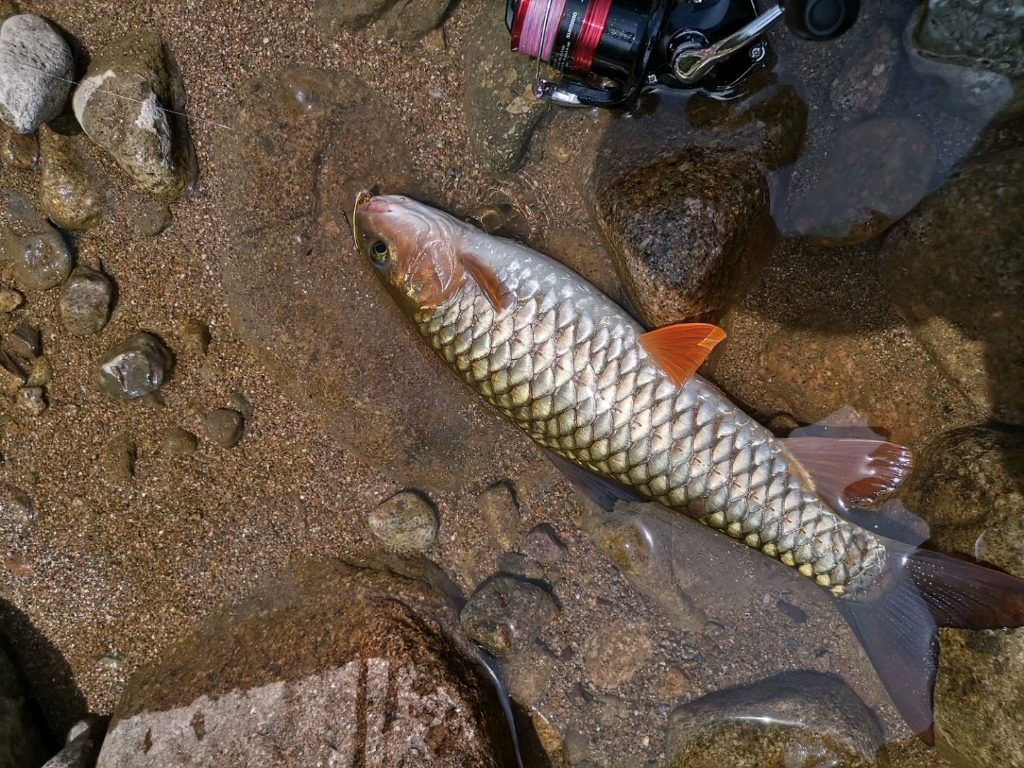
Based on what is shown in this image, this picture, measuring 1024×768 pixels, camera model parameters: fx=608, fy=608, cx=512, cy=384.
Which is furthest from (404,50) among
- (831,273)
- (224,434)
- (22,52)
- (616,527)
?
(616,527)

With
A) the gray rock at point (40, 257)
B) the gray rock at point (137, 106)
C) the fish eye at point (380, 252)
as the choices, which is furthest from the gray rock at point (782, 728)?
the gray rock at point (40, 257)

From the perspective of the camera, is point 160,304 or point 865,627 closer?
point 865,627

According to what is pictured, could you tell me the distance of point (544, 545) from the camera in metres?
3.21

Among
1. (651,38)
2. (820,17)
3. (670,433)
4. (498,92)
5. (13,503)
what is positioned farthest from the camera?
(13,503)

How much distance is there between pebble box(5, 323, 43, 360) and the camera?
10.2 feet

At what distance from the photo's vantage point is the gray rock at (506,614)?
3.12 meters

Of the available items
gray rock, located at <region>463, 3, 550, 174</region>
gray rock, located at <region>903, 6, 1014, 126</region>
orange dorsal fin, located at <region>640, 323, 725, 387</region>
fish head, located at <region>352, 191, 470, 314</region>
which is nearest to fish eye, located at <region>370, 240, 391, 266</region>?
fish head, located at <region>352, 191, 470, 314</region>

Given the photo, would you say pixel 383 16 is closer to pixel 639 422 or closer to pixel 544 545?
pixel 639 422

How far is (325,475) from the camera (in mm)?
3195

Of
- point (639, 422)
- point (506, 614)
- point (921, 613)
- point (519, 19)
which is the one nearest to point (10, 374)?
point (506, 614)

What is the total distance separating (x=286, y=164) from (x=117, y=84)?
81 cm

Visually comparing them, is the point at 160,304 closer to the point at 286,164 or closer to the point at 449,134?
the point at 286,164

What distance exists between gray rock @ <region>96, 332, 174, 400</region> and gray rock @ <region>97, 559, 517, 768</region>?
119cm

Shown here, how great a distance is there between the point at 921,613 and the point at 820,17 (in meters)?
2.67
